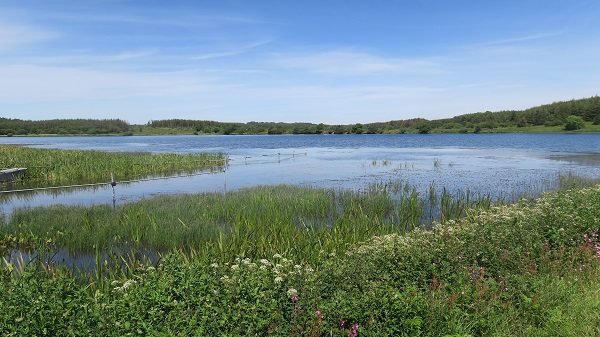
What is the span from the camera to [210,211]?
1489 centimetres

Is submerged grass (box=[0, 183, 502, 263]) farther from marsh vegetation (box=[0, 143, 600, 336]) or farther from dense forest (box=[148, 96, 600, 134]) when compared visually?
dense forest (box=[148, 96, 600, 134])

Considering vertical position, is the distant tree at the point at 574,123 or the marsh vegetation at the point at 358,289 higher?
the distant tree at the point at 574,123

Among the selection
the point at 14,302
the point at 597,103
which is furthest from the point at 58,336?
the point at 597,103

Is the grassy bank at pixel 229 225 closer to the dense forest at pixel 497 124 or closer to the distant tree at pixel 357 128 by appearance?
the dense forest at pixel 497 124

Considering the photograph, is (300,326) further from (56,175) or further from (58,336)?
(56,175)

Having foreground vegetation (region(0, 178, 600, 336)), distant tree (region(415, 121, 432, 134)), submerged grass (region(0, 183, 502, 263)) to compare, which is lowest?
submerged grass (region(0, 183, 502, 263))

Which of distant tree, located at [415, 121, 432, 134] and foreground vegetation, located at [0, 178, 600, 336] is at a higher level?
distant tree, located at [415, 121, 432, 134]

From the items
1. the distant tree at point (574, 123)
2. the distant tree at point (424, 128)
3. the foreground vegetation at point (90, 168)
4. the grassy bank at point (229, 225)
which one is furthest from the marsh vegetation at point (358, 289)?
the distant tree at point (424, 128)

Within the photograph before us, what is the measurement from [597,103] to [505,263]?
163m

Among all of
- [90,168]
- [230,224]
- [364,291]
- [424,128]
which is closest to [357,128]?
[424,128]

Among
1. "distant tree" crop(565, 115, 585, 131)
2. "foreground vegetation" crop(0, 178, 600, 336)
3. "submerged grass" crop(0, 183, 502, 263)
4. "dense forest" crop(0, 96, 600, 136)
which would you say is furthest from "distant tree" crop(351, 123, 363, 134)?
"foreground vegetation" crop(0, 178, 600, 336)

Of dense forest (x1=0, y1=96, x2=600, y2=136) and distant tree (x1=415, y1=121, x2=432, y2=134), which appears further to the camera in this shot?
distant tree (x1=415, y1=121, x2=432, y2=134)

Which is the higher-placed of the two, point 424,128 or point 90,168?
point 424,128

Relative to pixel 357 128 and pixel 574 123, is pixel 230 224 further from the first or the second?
pixel 357 128
